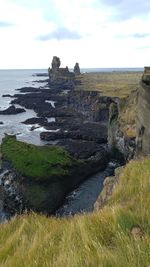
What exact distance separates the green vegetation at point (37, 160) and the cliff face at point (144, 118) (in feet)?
24.0

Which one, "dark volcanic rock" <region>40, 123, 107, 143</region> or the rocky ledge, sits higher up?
the rocky ledge

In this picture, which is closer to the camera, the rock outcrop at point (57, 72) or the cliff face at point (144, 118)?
the cliff face at point (144, 118)

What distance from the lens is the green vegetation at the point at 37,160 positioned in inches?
1366

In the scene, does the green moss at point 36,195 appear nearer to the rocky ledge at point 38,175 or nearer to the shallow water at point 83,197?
the rocky ledge at point 38,175

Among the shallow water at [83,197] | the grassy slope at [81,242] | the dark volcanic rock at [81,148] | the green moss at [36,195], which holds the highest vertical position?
the grassy slope at [81,242]

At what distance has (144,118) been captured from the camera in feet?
116

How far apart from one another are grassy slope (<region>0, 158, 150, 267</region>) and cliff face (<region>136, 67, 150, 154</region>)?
2675cm

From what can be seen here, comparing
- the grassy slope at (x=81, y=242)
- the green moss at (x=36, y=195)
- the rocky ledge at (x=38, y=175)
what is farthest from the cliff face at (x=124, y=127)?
the grassy slope at (x=81, y=242)

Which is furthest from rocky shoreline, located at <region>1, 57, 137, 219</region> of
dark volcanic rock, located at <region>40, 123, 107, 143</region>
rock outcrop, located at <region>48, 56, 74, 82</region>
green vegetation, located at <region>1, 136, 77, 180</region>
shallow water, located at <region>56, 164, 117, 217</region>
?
rock outcrop, located at <region>48, 56, 74, 82</region>

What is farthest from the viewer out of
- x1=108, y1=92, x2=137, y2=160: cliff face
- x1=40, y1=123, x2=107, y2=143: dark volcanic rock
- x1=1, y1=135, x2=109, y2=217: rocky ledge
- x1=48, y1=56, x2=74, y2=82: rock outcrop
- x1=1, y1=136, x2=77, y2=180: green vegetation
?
x1=48, y1=56, x2=74, y2=82: rock outcrop

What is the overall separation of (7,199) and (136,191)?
24914 mm

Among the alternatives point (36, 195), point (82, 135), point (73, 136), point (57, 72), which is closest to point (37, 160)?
point (36, 195)

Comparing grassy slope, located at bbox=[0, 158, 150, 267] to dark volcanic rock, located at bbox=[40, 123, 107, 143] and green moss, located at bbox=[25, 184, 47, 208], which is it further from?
dark volcanic rock, located at bbox=[40, 123, 107, 143]

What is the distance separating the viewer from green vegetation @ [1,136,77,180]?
34.7 metres
